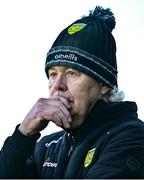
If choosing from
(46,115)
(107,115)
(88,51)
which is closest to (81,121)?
(107,115)

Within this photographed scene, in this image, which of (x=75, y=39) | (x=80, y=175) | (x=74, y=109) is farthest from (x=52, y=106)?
(x=75, y=39)

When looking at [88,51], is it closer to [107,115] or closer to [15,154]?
[107,115]

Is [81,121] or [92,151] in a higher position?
[81,121]

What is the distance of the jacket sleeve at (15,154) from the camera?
3701mm

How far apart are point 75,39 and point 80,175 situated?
1239mm

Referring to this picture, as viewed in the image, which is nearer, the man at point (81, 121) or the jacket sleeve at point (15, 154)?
the man at point (81, 121)

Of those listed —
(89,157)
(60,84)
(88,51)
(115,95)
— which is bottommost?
(89,157)

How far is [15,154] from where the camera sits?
369 centimetres

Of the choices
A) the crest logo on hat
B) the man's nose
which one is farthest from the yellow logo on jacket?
the crest logo on hat

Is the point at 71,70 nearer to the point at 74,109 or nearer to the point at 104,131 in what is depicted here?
the point at 74,109

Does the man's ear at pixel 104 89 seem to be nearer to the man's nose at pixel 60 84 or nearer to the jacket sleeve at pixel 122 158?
the man's nose at pixel 60 84

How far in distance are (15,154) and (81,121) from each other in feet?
1.95

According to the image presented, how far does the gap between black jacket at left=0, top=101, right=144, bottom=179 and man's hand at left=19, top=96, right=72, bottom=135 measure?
89mm

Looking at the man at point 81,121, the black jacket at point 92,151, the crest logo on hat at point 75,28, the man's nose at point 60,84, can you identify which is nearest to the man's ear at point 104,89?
the man at point 81,121
